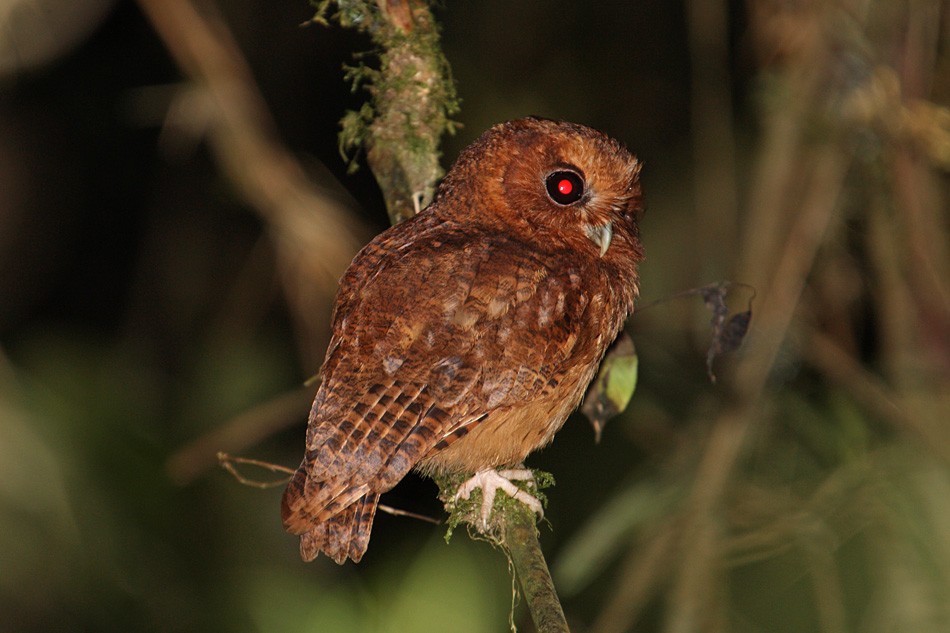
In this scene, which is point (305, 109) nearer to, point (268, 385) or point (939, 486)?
point (268, 385)

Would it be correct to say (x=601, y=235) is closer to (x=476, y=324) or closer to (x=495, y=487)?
(x=476, y=324)

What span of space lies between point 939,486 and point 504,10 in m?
3.15

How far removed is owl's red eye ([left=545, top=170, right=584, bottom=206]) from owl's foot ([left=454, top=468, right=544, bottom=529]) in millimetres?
693

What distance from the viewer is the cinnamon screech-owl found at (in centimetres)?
242

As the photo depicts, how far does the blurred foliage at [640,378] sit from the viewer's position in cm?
315

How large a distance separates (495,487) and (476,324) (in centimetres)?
41

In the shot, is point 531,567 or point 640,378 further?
point 640,378

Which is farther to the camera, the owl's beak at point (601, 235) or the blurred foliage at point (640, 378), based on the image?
the blurred foliage at point (640, 378)

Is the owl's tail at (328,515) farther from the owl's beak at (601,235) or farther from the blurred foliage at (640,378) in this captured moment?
the owl's beak at (601,235)

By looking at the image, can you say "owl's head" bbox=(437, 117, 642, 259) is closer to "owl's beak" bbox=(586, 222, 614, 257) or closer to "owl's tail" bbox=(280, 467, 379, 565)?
"owl's beak" bbox=(586, 222, 614, 257)

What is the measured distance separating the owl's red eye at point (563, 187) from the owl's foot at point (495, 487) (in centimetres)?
69

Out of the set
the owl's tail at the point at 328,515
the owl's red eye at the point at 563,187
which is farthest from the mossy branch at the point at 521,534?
the owl's red eye at the point at 563,187

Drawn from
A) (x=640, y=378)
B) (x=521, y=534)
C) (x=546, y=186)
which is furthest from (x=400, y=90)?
(x=640, y=378)

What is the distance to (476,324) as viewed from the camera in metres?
2.52
